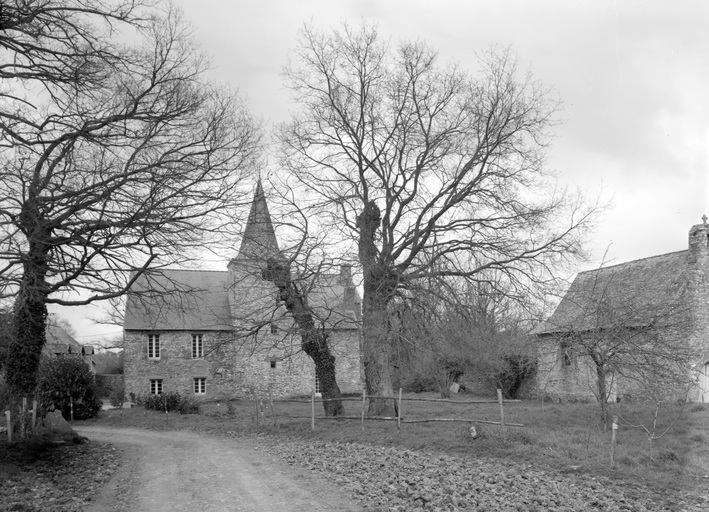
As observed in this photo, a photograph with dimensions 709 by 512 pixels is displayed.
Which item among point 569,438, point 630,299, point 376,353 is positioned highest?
point 630,299

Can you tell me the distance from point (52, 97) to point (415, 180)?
10.9 meters

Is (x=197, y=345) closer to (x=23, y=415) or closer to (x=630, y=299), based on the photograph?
(x=23, y=415)

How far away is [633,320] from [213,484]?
11.0 m

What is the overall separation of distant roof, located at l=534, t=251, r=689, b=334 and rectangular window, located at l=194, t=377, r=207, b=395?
20.9 metres

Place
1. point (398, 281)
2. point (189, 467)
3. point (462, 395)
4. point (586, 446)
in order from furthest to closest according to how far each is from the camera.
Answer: point (462, 395)
point (398, 281)
point (189, 467)
point (586, 446)

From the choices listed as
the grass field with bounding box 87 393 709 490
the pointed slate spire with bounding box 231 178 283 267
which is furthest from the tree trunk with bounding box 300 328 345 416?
the pointed slate spire with bounding box 231 178 283 267

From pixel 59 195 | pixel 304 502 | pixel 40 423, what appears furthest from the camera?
pixel 40 423

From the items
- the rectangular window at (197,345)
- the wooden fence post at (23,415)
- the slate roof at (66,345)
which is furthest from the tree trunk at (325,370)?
the slate roof at (66,345)

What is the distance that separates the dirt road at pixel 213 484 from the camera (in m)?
9.95

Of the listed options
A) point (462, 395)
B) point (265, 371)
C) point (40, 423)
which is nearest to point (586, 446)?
Answer: point (40, 423)

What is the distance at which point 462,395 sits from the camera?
36.3m

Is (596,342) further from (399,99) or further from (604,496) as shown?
(399,99)

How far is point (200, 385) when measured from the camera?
122ft

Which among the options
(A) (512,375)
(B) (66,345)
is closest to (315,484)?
(A) (512,375)
